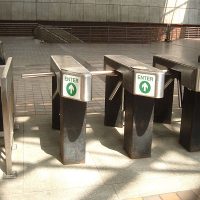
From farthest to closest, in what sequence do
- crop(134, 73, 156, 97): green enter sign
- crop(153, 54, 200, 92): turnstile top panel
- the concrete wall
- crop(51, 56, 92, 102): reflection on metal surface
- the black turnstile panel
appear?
the concrete wall
the black turnstile panel
crop(153, 54, 200, 92): turnstile top panel
crop(134, 73, 156, 97): green enter sign
crop(51, 56, 92, 102): reflection on metal surface

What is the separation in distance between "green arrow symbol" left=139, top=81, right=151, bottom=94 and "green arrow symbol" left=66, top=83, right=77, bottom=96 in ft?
1.87

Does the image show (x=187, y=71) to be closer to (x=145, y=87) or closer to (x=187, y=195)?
(x=145, y=87)

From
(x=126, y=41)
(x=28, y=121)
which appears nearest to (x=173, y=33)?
(x=126, y=41)

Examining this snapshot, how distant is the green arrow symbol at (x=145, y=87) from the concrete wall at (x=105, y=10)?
1659 cm

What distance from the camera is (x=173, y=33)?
19000 millimetres

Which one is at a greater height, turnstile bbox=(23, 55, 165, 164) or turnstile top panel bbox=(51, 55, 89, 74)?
turnstile top panel bbox=(51, 55, 89, 74)

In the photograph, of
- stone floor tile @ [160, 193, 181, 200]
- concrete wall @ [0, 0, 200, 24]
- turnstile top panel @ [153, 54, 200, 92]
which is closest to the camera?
stone floor tile @ [160, 193, 181, 200]

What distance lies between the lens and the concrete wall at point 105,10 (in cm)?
1820

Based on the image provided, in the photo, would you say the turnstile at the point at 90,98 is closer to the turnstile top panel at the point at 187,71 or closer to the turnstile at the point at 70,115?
the turnstile at the point at 70,115

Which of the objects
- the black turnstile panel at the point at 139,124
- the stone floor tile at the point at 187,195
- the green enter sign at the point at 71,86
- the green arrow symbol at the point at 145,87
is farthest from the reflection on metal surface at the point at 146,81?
the stone floor tile at the point at 187,195

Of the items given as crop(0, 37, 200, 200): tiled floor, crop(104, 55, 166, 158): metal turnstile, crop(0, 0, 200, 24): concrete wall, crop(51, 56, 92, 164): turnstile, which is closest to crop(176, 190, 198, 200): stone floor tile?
crop(0, 37, 200, 200): tiled floor

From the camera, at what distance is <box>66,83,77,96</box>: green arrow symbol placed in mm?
2726

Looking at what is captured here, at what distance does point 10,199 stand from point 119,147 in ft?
4.38

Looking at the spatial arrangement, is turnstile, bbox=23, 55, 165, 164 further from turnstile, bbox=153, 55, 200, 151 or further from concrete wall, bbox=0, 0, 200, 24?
concrete wall, bbox=0, 0, 200, 24
